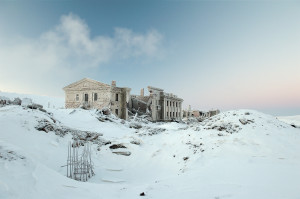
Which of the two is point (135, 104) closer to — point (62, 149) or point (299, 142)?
point (62, 149)

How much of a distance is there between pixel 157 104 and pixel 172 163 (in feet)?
106

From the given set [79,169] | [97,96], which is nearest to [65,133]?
[79,169]

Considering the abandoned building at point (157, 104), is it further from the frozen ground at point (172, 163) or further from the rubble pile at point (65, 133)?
the frozen ground at point (172, 163)

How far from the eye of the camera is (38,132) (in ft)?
33.8

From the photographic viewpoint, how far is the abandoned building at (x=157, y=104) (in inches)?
1515

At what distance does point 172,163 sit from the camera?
8.24 metres

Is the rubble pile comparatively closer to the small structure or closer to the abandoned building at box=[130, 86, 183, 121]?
the small structure

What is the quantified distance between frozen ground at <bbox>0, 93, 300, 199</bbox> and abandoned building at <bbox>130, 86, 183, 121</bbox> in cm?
2622

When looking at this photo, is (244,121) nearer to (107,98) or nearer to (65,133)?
(65,133)

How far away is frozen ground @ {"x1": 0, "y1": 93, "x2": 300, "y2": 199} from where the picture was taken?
3.83 m

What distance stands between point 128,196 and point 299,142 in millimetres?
7846

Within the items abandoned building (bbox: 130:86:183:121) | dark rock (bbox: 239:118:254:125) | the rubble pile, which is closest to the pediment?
abandoned building (bbox: 130:86:183:121)

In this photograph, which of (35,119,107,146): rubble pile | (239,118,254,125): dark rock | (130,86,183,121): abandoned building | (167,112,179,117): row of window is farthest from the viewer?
(167,112,179,117): row of window

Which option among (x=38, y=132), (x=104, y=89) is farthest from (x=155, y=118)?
(x=38, y=132)
